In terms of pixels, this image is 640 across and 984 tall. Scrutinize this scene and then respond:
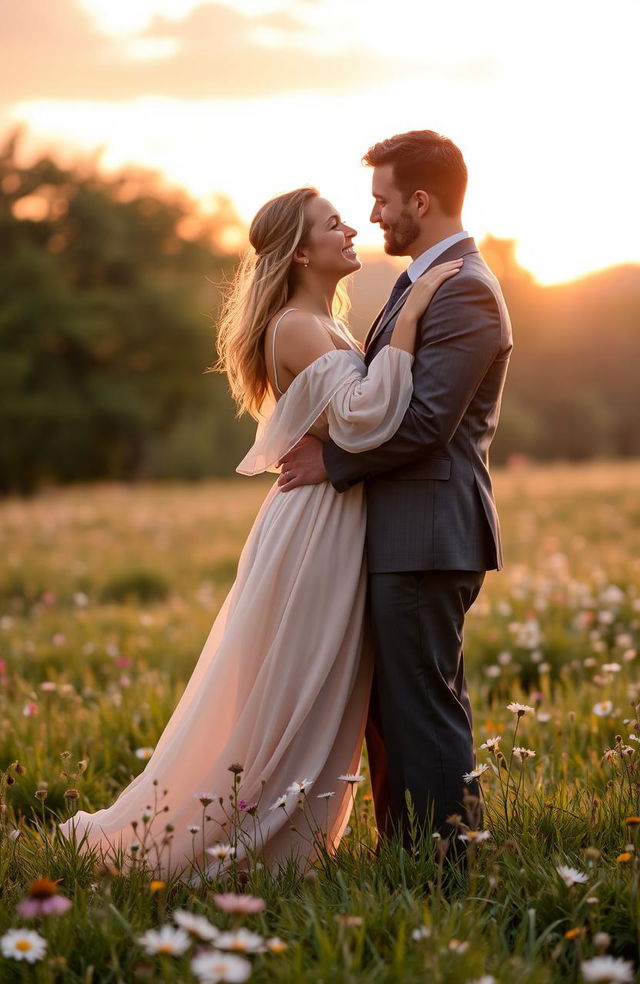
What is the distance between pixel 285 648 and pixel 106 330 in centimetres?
3745

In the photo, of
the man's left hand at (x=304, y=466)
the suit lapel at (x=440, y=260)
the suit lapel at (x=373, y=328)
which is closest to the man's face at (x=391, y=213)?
the suit lapel at (x=440, y=260)

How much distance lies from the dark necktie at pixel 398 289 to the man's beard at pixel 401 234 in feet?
0.30

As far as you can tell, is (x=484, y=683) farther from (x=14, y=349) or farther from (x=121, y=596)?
(x=14, y=349)

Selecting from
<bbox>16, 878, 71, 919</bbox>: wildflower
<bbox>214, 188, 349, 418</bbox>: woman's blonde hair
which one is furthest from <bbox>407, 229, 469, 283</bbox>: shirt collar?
<bbox>16, 878, 71, 919</bbox>: wildflower

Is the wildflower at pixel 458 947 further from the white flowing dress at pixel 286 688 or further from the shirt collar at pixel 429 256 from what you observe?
the shirt collar at pixel 429 256

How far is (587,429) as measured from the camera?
5497 centimetres

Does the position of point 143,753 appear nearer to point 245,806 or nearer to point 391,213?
point 245,806

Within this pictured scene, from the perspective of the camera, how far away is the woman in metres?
3.73

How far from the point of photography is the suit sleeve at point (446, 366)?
348 cm

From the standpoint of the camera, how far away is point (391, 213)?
3.74 meters

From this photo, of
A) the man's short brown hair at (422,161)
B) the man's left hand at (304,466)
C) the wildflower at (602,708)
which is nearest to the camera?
the man's short brown hair at (422,161)

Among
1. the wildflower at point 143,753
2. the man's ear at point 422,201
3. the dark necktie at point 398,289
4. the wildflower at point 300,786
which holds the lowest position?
the wildflower at point 143,753

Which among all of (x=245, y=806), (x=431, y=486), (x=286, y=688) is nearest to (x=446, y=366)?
(x=431, y=486)

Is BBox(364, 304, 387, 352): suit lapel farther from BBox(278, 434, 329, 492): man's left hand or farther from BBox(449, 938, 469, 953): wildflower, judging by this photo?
BBox(449, 938, 469, 953): wildflower
